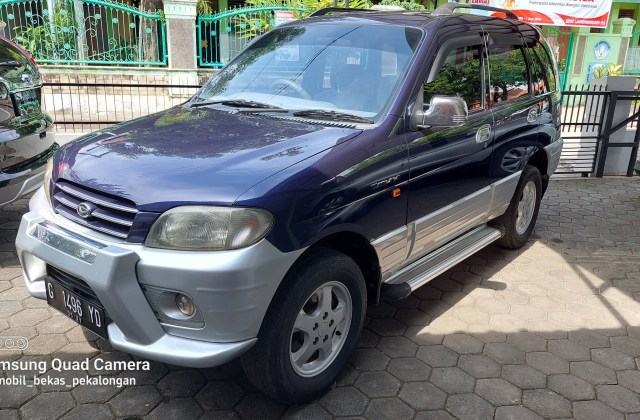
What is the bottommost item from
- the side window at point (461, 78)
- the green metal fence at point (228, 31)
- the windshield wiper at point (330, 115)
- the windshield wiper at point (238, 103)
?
the windshield wiper at point (330, 115)

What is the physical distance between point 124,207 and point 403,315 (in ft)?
7.18

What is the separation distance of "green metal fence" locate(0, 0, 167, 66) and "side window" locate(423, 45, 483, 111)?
28.5ft

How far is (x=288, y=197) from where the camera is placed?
2.36 meters

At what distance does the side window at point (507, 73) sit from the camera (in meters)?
4.11

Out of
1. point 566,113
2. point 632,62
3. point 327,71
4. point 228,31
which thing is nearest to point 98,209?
point 327,71

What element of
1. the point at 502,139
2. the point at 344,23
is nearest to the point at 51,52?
the point at 344,23

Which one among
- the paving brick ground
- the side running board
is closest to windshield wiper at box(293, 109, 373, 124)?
the side running board

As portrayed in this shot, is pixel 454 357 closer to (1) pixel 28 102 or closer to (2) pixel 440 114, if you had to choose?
(2) pixel 440 114

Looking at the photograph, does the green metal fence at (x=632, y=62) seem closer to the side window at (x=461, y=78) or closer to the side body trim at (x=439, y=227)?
the side body trim at (x=439, y=227)

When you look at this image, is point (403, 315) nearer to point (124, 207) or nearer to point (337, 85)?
point (337, 85)

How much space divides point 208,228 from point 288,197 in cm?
37

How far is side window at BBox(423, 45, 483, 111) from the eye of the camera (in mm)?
3418

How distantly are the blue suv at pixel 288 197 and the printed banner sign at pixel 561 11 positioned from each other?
14.5 m

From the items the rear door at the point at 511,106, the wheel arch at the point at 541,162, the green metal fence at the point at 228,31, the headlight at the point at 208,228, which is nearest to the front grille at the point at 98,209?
the headlight at the point at 208,228
